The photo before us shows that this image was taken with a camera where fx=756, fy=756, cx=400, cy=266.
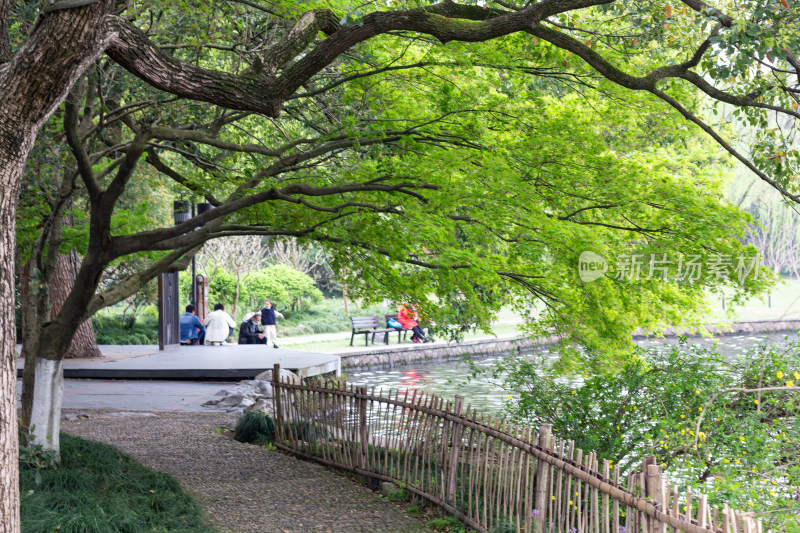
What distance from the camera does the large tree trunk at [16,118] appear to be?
13.6 ft

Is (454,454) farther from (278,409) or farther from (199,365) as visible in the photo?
(199,365)

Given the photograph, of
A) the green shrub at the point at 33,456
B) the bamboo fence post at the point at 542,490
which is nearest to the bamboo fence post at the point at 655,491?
the bamboo fence post at the point at 542,490

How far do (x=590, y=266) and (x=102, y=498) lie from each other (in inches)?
203

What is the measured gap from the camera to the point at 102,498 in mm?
6262

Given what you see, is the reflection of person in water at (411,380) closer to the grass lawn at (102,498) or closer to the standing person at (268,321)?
the standing person at (268,321)

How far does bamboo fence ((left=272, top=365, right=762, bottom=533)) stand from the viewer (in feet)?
14.3

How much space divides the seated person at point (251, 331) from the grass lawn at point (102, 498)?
1365 centimetres

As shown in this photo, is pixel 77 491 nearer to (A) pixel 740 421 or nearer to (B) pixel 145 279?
(B) pixel 145 279

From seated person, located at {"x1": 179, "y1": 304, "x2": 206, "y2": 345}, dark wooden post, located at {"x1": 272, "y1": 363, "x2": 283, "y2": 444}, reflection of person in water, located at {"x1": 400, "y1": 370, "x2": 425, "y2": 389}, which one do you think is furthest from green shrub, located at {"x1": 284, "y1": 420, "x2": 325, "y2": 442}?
seated person, located at {"x1": 179, "y1": 304, "x2": 206, "y2": 345}

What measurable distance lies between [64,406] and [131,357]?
538cm

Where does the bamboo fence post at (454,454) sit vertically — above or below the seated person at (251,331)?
below

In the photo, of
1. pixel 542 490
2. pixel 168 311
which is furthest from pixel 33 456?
pixel 168 311

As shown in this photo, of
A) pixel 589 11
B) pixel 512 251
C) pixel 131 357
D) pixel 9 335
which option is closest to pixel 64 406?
pixel 131 357

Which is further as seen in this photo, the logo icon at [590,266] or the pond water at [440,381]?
the pond water at [440,381]
